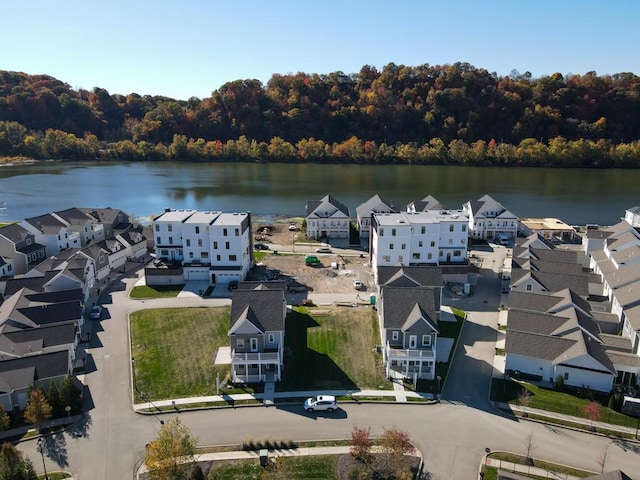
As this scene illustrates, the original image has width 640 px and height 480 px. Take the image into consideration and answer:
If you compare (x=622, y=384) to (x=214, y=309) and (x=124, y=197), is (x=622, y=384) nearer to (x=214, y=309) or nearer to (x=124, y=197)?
(x=214, y=309)

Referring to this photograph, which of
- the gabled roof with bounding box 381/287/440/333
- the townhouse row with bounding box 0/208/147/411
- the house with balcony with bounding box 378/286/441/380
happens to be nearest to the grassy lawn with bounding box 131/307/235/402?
the townhouse row with bounding box 0/208/147/411

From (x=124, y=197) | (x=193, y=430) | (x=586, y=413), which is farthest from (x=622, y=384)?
(x=124, y=197)

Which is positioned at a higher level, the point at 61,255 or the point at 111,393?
the point at 61,255

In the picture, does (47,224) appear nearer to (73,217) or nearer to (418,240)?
(73,217)

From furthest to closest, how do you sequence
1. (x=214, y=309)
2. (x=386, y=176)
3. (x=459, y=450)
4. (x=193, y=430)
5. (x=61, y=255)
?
(x=386, y=176) → (x=61, y=255) → (x=214, y=309) → (x=193, y=430) → (x=459, y=450)

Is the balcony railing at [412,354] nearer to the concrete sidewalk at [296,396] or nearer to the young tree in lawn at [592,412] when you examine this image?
the concrete sidewalk at [296,396]

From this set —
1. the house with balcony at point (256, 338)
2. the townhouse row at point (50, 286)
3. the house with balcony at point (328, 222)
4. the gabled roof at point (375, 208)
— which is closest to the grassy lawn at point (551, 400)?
the house with balcony at point (256, 338)

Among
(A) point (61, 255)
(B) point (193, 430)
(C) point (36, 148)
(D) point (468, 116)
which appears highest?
(D) point (468, 116)
